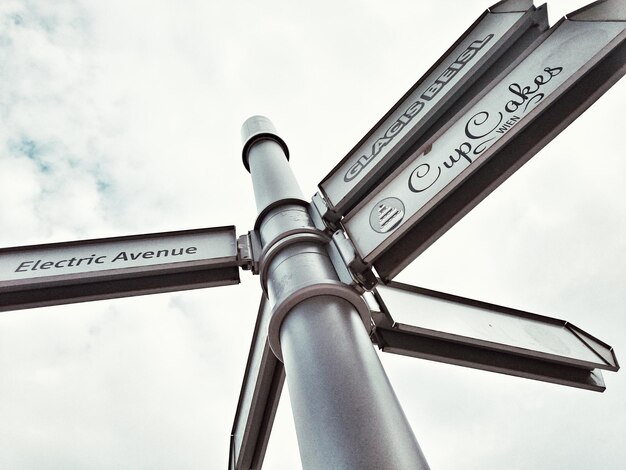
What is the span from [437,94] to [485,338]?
1.02m

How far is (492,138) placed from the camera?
64.2 inches

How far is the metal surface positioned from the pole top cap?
3.09 ft

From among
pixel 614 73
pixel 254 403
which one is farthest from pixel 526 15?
pixel 254 403

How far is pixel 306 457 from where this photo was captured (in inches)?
49.3

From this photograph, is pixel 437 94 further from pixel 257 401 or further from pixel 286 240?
pixel 257 401

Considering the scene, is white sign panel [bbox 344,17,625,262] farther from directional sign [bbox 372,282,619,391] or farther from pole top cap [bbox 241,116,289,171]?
pole top cap [bbox 241,116,289,171]

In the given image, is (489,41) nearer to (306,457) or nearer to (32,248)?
(306,457)

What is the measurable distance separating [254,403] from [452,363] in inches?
35.1

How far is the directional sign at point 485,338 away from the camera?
6.19 ft

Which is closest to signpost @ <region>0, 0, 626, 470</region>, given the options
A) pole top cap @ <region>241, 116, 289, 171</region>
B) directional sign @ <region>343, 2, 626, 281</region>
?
directional sign @ <region>343, 2, 626, 281</region>

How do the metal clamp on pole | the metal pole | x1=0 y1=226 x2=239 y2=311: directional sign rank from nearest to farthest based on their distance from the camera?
the metal pole → the metal clamp on pole → x1=0 y1=226 x2=239 y2=311: directional sign

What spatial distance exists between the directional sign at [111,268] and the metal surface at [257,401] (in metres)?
0.31

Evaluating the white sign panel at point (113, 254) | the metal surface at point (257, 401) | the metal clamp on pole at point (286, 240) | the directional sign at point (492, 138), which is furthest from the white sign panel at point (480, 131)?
the white sign panel at point (113, 254)

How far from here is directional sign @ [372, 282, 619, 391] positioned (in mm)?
1886
